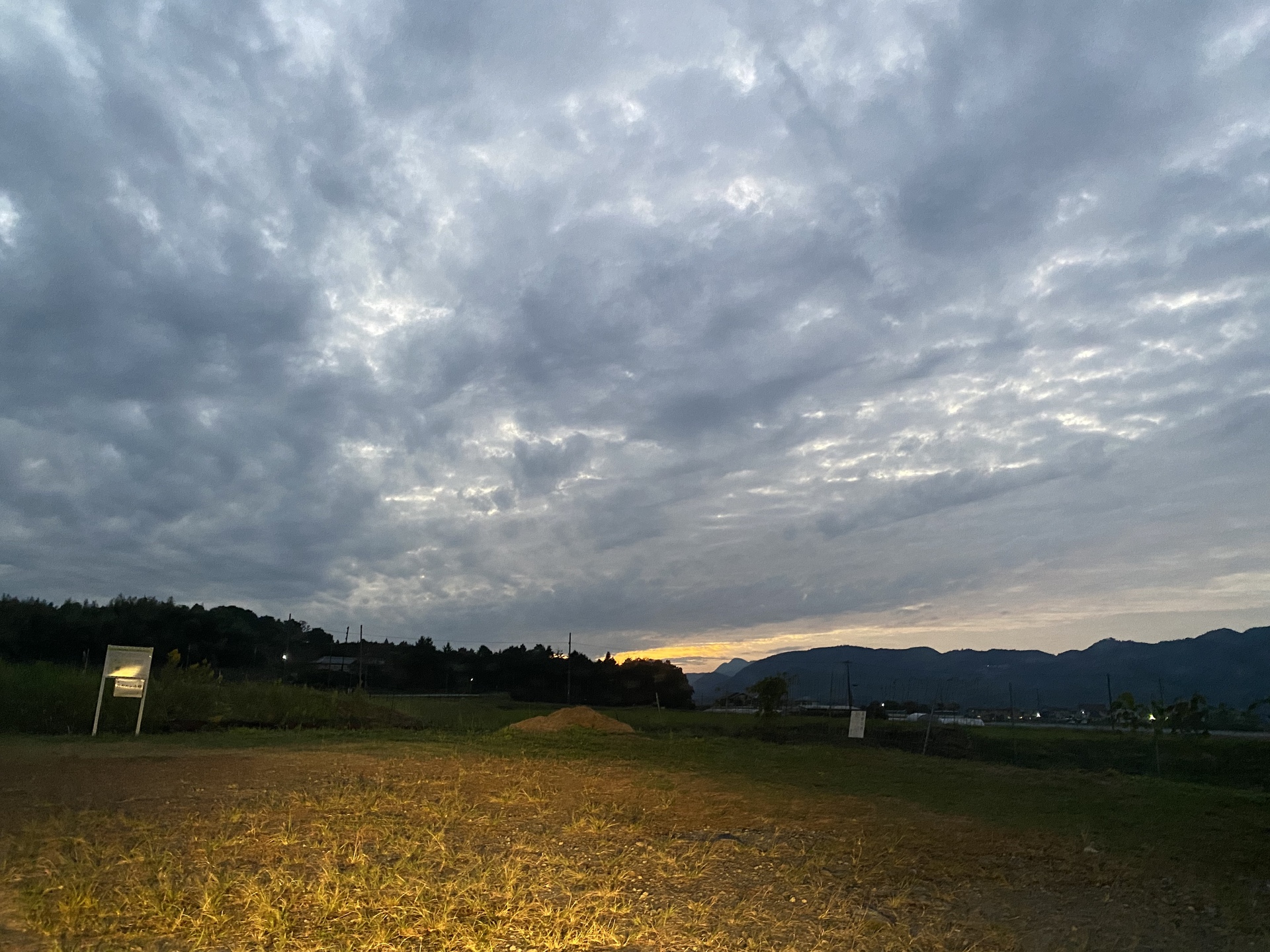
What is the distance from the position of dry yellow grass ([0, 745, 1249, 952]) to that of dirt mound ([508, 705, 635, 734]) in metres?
14.0

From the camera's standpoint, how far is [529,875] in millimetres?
6992

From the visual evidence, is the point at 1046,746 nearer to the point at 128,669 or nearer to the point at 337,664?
the point at 128,669

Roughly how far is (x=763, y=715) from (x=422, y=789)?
2410cm

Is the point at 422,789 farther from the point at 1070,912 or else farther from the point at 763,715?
the point at 763,715

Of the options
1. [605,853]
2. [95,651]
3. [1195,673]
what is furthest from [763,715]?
[1195,673]

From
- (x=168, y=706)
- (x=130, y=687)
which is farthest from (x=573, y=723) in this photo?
(x=130, y=687)

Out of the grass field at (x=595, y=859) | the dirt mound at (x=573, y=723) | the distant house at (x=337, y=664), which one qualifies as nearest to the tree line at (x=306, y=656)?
the distant house at (x=337, y=664)

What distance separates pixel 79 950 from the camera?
16.6 feet

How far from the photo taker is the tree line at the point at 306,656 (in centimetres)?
4784

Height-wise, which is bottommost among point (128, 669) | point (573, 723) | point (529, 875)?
point (529, 875)

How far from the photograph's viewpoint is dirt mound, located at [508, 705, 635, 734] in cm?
2510

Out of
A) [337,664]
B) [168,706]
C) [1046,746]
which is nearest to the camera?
[168,706]

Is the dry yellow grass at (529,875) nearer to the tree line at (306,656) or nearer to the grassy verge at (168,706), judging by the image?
the grassy verge at (168,706)

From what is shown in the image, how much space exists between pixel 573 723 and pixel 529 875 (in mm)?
19899
